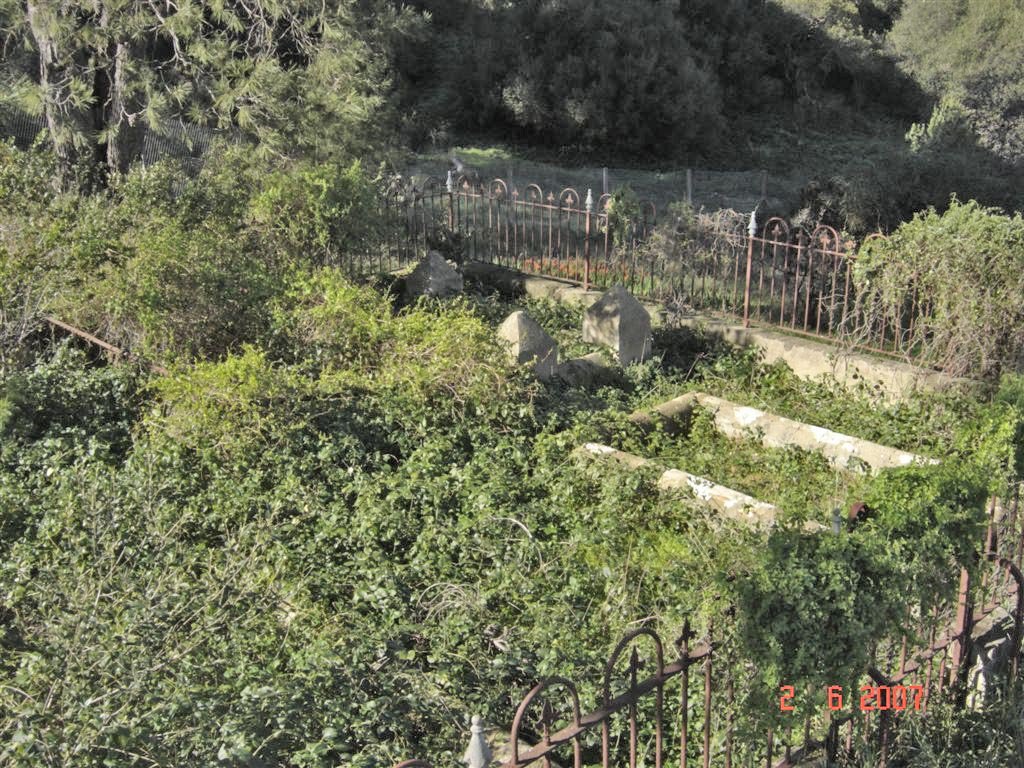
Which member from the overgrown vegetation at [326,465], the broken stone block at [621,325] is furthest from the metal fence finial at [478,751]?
the broken stone block at [621,325]

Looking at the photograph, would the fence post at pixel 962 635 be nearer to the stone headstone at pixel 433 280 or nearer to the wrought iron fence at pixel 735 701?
the wrought iron fence at pixel 735 701

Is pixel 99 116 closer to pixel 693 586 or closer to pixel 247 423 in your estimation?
pixel 247 423

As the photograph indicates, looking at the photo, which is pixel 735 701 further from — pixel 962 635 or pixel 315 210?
pixel 315 210

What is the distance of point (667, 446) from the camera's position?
7.42 meters

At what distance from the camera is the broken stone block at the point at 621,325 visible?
9.04 meters

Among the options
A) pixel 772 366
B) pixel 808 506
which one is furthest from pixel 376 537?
pixel 772 366

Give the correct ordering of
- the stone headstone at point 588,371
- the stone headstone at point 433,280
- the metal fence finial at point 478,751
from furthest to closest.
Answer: the stone headstone at point 433,280 → the stone headstone at point 588,371 → the metal fence finial at point 478,751

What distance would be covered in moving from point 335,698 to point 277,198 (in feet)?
21.2

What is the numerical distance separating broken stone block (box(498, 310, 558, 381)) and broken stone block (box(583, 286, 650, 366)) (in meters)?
0.85

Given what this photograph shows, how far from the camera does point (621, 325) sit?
9008 millimetres
